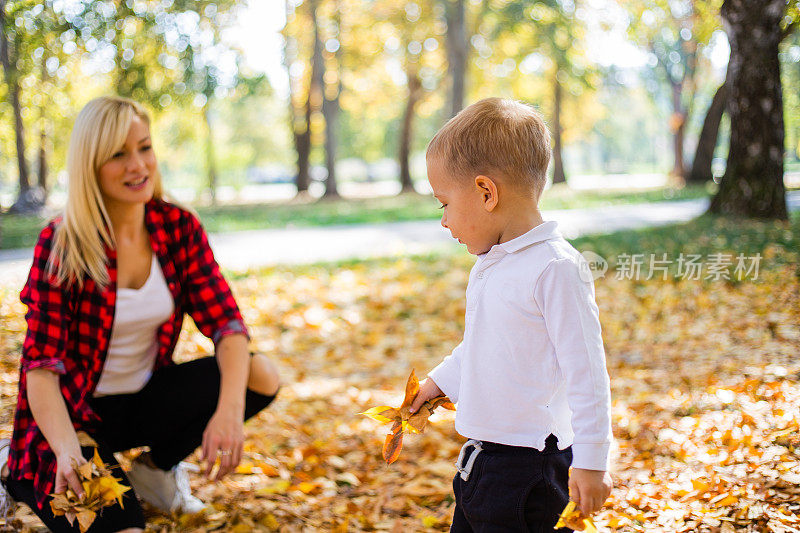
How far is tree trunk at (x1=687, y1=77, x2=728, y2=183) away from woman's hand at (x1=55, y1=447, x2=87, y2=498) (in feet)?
49.5

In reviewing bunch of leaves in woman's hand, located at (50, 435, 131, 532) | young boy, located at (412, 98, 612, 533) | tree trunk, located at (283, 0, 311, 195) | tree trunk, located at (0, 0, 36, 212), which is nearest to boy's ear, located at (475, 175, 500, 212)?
young boy, located at (412, 98, 612, 533)

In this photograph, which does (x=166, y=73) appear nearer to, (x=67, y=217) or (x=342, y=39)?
(x=342, y=39)

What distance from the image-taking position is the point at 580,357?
163 cm

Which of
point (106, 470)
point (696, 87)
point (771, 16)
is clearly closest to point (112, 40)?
point (771, 16)

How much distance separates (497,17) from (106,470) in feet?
64.2

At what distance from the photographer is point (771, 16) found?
6.18 metres

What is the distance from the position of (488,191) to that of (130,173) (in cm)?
155

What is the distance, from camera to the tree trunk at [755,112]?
6301 millimetres

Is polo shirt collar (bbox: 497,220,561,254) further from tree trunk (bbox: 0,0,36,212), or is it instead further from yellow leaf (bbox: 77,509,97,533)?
tree trunk (bbox: 0,0,36,212)

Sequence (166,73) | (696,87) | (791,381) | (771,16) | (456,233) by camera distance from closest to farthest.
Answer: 1. (456,233)
2. (791,381)
3. (771,16)
4. (166,73)
5. (696,87)

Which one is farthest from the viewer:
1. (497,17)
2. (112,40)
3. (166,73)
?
(497,17)

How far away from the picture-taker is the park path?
8625mm

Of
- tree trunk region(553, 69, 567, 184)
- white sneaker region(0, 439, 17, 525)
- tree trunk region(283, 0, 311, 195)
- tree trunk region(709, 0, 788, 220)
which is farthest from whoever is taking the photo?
tree trunk region(553, 69, 567, 184)

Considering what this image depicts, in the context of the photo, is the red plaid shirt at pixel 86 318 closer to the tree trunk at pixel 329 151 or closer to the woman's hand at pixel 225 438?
the woman's hand at pixel 225 438
